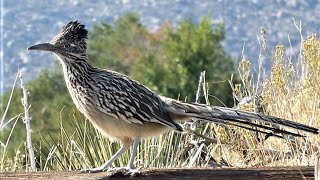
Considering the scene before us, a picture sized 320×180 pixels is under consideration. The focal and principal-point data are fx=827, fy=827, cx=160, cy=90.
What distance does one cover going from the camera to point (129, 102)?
16.0 feet

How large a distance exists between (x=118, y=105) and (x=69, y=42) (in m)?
0.49

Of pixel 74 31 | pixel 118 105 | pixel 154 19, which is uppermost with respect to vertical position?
pixel 154 19

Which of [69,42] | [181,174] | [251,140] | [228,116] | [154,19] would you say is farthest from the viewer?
[154,19]

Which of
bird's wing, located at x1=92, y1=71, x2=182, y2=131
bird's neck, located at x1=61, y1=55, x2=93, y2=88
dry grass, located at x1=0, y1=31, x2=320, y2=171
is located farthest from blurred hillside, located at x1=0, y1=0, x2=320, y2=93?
bird's wing, located at x1=92, y1=71, x2=182, y2=131

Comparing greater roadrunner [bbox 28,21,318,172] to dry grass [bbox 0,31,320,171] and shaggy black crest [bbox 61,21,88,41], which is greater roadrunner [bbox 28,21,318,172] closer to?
shaggy black crest [bbox 61,21,88,41]

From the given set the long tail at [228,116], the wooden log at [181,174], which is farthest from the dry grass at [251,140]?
the wooden log at [181,174]

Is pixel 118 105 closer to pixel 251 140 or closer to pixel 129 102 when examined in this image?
pixel 129 102

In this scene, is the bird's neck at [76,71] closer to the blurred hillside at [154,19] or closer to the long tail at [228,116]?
the long tail at [228,116]

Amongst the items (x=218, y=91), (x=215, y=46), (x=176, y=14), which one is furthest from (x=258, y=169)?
(x=176, y=14)

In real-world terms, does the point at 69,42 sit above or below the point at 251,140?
above

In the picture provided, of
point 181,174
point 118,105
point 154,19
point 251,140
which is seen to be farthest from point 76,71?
point 154,19

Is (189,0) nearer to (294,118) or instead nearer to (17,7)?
(17,7)

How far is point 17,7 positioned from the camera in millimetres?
37594

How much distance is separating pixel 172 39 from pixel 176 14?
98.7ft
